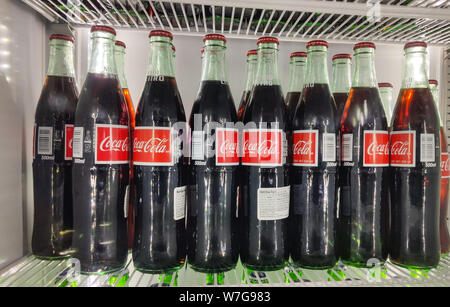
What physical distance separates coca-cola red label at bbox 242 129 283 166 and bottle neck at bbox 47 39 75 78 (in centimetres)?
55

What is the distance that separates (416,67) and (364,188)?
37cm

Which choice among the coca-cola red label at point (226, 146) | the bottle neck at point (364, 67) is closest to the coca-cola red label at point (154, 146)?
the coca-cola red label at point (226, 146)

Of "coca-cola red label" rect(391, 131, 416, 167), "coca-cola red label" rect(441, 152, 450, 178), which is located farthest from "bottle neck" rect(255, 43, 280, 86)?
"coca-cola red label" rect(441, 152, 450, 178)

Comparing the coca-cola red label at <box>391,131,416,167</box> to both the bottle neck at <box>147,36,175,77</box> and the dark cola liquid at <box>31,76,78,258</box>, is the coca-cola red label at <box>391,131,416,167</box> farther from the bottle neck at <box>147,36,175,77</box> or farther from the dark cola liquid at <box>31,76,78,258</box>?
the dark cola liquid at <box>31,76,78,258</box>

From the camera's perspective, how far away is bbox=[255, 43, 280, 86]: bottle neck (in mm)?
801

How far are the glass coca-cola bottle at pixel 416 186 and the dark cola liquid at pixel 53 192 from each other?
87 cm

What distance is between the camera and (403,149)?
2.55 ft

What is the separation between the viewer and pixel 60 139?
0.80 metres

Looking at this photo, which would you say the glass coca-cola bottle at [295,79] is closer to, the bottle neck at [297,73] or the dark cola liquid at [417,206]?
the bottle neck at [297,73]

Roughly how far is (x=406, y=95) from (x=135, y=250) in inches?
33.0
